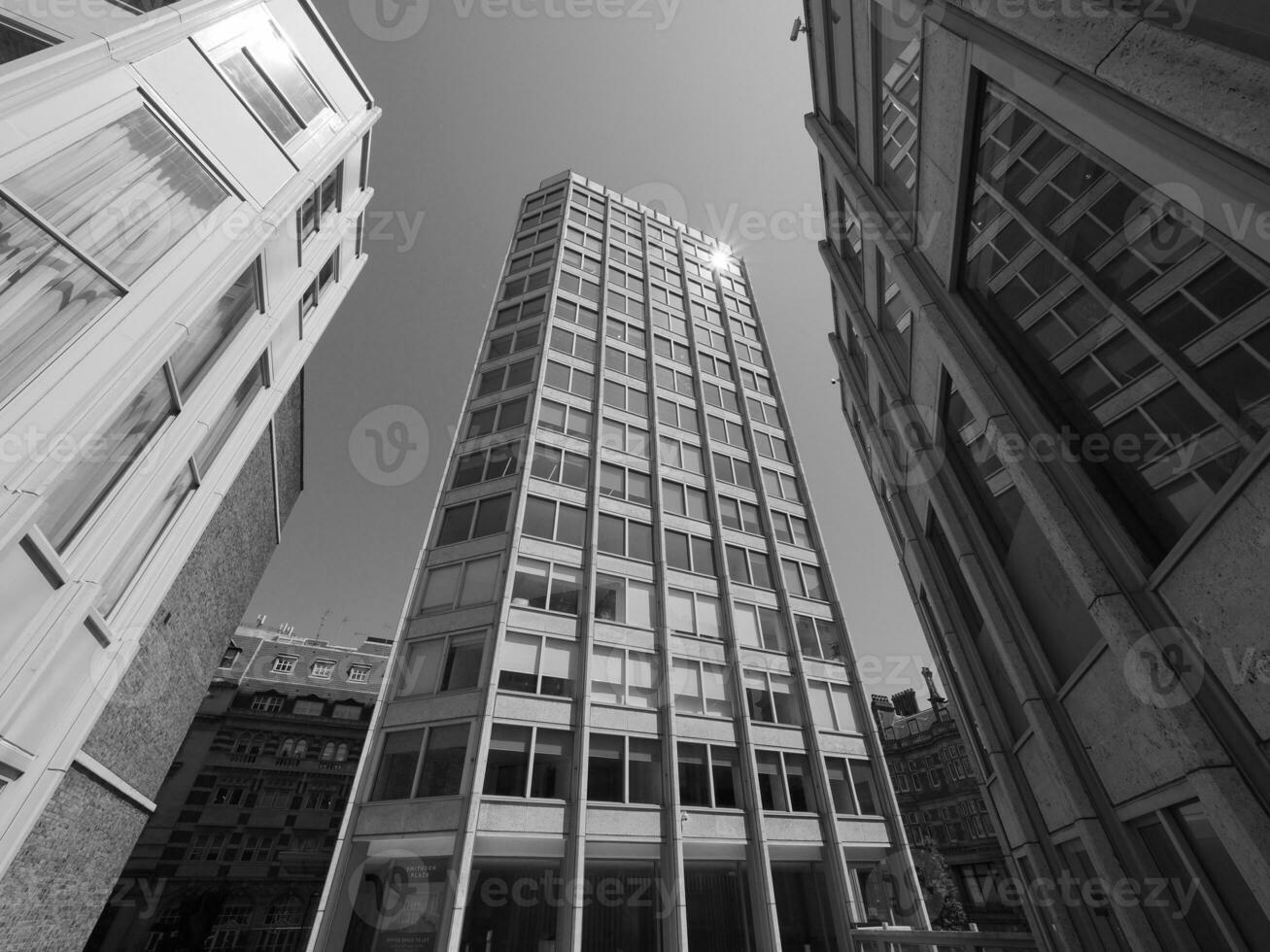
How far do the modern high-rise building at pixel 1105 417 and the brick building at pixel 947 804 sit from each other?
157 ft

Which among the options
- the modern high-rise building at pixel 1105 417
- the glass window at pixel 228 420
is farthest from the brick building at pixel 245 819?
the modern high-rise building at pixel 1105 417

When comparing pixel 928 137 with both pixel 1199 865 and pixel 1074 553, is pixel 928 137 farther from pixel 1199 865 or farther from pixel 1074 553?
pixel 1199 865

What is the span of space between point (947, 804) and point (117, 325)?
2814 inches

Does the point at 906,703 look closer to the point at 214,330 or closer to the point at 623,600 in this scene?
the point at 623,600

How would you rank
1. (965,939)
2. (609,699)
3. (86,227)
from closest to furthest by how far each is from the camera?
(86,227) → (965,939) → (609,699)

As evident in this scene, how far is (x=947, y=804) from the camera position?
55844mm

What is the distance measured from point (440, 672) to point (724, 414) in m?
20.9

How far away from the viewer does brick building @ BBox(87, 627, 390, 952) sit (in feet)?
117

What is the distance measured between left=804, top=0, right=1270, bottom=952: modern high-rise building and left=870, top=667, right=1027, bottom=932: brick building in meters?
47.9

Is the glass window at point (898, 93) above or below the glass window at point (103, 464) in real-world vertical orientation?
above

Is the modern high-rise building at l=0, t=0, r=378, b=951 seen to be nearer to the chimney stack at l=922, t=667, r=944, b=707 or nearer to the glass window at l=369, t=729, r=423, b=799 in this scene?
the glass window at l=369, t=729, r=423, b=799

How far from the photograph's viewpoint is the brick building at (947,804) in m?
48.6

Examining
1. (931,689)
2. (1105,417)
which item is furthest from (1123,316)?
(931,689)

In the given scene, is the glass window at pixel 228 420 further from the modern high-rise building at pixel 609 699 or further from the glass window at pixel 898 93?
the glass window at pixel 898 93
